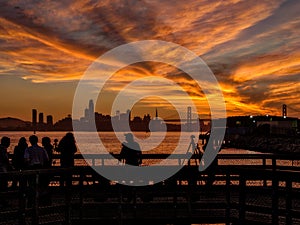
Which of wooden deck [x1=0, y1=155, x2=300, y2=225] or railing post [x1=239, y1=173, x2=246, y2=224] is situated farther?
railing post [x1=239, y1=173, x2=246, y2=224]

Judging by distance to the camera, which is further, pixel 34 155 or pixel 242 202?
pixel 34 155

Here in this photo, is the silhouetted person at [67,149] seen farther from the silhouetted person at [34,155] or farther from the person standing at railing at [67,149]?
the silhouetted person at [34,155]

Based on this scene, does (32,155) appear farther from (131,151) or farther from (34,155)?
(131,151)

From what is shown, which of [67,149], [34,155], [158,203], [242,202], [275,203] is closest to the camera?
[275,203]

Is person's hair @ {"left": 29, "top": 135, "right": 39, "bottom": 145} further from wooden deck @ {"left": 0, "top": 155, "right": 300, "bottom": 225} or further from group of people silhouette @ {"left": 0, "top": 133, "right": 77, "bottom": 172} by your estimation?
wooden deck @ {"left": 0, "top": 155, "right": 300, "bottom": 225}

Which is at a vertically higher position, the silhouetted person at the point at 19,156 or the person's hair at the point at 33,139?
the person's hair at the point at 33,139

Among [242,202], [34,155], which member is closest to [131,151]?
[34,155]

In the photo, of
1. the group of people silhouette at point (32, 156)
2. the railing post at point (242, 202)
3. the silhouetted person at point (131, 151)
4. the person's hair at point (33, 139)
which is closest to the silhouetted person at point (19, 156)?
the group of people silhouette at point (32, 156)

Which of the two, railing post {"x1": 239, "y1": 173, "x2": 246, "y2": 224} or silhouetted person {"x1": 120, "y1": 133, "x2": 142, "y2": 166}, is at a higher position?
silhouetted person {"x1": 120, "y1": 133, "x2": 142, "y2": 166}

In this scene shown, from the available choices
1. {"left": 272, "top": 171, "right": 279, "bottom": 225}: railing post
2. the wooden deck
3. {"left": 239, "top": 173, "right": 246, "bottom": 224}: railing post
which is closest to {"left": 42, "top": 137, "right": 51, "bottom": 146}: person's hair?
the wooden deck

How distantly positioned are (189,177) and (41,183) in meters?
3.72

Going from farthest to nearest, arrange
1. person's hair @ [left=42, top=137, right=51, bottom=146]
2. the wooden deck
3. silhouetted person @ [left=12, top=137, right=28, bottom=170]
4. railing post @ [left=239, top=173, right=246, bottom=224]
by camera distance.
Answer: person's hair @ [left=42, top=137, right=51, bottom=146] → silhouetted person @ [left=12, top=137, right=28, bottom=170] → railing post @ [left=239, top=173, right=246, bottom=224] → the wooden deck

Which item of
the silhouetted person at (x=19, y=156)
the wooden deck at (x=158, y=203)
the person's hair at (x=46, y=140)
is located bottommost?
the wooden deck at (x=158, y=203)

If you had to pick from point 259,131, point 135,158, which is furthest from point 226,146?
point 135,158
